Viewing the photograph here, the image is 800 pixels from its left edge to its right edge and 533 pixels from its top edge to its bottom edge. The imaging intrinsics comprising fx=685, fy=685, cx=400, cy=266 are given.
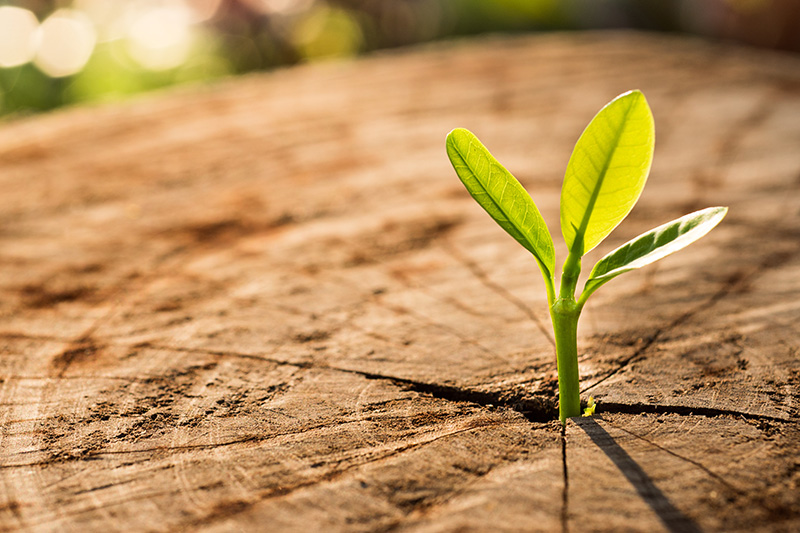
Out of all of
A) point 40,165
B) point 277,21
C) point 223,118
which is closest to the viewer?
point 40,165

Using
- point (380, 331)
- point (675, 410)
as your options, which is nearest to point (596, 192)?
point (675, 410)

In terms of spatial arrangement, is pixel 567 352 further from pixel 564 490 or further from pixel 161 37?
pixel 161 37

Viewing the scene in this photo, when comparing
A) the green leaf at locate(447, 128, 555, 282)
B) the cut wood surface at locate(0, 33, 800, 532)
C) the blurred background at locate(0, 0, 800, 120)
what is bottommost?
the cut wood surface at locate(0, 33, 800, 532)

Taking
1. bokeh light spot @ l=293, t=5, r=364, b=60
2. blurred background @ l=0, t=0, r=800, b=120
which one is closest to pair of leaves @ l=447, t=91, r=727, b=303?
blurred background @ l=0, t=0, r=800, b=120

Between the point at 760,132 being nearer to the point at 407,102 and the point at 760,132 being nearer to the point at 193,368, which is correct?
the point at 407,102

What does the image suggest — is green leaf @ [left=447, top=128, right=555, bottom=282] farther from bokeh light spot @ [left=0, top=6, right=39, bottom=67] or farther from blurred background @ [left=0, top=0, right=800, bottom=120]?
bokeh light spot @ [left=0, top=6, right=39, bottom=67]

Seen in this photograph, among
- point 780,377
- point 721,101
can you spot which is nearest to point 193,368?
point 780,377
